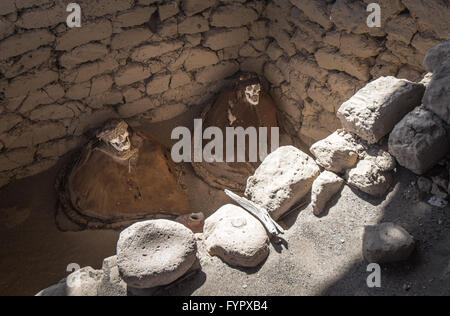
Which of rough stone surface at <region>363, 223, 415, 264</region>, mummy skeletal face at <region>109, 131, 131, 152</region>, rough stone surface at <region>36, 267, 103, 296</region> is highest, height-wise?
rough stone surface at <region>363, 223, 415, 264</region>

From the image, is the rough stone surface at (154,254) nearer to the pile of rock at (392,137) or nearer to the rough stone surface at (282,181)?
the rough stone surface at (282,181)

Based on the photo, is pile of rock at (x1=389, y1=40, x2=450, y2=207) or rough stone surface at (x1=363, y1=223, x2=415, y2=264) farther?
pile of rock at (x1=389, y1=40, x2=450, y2=207)

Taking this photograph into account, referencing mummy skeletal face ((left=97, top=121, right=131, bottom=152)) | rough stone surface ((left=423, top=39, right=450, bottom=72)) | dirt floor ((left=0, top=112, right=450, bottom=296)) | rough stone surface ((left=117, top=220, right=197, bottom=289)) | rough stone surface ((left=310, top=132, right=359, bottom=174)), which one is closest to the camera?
dirt floor ((left=0, top=112, right=450, bottom=296))

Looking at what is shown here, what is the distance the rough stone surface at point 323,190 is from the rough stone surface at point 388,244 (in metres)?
0.40

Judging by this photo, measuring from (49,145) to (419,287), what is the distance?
355 centimetres

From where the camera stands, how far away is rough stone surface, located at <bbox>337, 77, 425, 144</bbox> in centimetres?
235

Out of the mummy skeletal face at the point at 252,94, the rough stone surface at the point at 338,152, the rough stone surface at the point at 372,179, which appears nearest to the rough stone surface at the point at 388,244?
the rough stone surface at the point at 372,179

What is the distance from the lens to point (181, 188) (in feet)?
14.3

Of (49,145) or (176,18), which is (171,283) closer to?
(49,145)

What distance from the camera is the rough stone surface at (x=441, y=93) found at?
2.11m

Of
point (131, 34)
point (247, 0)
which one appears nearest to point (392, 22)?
point (247, 0)

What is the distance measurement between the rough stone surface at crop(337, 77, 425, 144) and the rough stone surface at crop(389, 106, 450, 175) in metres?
0.11

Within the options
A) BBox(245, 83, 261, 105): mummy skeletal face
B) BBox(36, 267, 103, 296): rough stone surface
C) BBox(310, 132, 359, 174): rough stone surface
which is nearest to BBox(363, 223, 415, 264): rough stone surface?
BBox(310, 132, 359, 174): rough stone surface

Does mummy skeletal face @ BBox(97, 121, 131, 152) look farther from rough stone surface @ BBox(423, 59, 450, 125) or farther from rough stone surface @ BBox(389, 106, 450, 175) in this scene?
rough stone surface @ BBox(423, 59, 450, 125)
